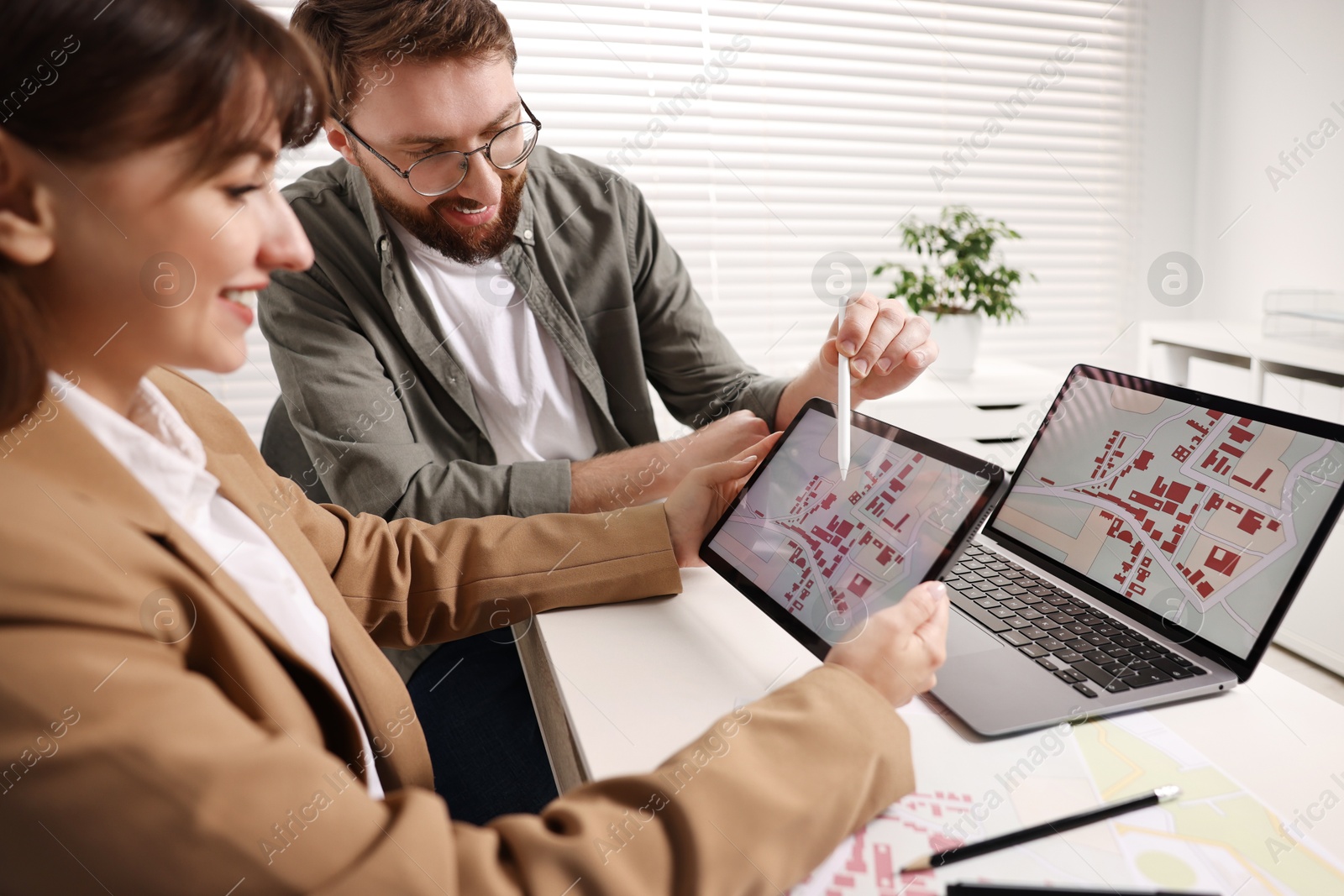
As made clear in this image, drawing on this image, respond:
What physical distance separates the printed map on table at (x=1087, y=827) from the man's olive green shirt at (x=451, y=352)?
2.14ft

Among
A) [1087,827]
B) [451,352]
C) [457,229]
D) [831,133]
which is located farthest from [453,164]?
[831,133]

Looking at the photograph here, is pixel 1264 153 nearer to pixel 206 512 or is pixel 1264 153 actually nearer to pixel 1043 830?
pixel 1043 830

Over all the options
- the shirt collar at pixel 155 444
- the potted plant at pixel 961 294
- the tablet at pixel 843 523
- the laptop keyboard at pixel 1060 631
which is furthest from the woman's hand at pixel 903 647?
the potted plant at pixel 961 294

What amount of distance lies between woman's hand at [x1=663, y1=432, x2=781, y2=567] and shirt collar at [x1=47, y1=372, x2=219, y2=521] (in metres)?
0.44

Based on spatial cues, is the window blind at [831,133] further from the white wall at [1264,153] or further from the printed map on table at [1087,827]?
the printed map on table at [1087,827]

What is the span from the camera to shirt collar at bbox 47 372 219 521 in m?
0.53

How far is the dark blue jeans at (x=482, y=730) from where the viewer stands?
1.02m

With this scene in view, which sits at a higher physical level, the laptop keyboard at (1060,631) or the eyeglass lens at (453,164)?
the eyeglass lens at (453,164)

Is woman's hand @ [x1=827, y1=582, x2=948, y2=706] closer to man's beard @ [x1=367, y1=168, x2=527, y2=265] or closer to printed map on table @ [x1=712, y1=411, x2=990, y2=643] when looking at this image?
printed map on table @ [x1=712, y1=411, x2=990, y2=643]

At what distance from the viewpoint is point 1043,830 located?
52 cm

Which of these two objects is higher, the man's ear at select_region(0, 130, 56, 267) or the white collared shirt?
the man's ear at select_region(0, 130, 56, 267)

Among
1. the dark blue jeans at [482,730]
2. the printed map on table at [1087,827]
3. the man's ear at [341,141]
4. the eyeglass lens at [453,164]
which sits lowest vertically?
the dark blue jeans at [482,730]

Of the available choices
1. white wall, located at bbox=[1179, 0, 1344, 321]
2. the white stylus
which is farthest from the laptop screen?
white wall, located at bbox=[1179, 0, 1344, 321]

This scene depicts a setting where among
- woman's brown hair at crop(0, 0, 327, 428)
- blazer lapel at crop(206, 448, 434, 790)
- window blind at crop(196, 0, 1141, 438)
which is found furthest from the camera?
window blind at crop(196, 0, 1141, 438)
